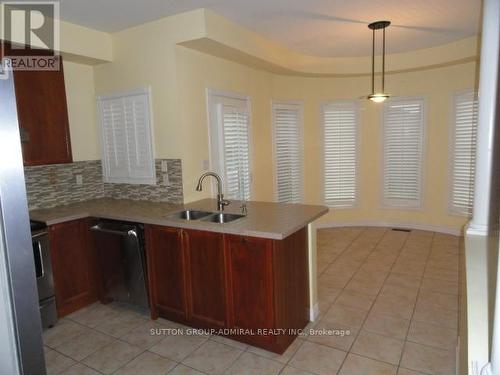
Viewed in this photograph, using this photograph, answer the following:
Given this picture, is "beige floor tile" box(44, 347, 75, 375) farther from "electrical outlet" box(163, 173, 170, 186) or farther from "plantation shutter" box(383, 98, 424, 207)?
→ "plantation shutter" box(383, 98, 424, 207)

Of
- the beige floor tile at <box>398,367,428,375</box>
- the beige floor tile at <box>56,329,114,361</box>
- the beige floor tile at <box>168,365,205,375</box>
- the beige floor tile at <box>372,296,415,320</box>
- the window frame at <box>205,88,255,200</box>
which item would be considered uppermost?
the window frame at <box>205,88,255,200</box>

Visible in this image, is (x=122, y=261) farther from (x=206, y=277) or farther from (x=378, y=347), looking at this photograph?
(x=378, y=347)

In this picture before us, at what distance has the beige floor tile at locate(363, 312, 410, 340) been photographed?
110 inches

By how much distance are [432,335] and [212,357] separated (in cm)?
175

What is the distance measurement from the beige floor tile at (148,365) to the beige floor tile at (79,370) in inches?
7.6

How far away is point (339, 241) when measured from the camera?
5.15m

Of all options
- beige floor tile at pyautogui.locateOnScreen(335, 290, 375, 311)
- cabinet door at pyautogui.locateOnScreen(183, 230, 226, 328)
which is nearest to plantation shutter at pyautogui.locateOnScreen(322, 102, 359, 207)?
beige floor tile at pyautogui.locateOnScreen(335, 290, 375, 311)

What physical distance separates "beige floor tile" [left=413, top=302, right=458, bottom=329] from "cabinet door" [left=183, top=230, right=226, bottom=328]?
5.71 ft

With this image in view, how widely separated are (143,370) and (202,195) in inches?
70.8

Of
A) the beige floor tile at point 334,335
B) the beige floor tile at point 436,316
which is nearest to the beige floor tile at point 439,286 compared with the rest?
the beige floor tile at point 436,316

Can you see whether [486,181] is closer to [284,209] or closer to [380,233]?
[284,209]

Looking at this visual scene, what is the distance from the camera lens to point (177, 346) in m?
2.70

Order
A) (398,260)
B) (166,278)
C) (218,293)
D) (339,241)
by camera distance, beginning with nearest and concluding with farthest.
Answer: (218,293) → (166,278) → (398,260) → (339,241)

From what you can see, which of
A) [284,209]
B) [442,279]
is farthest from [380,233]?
[284,209]
